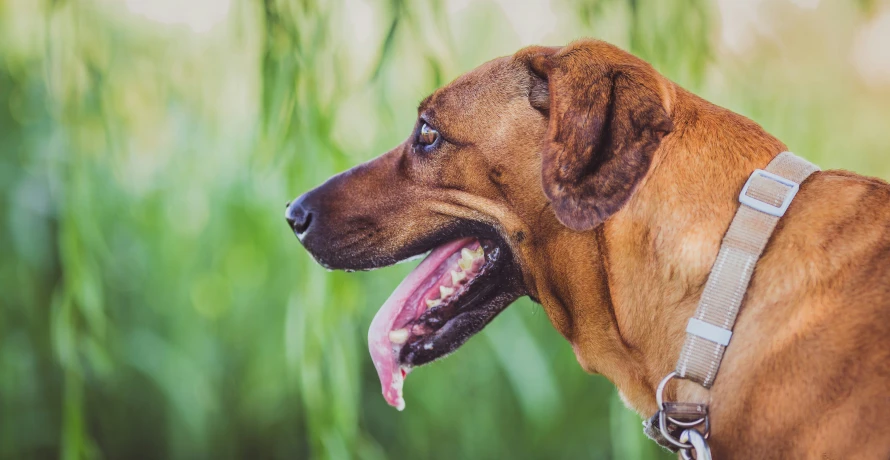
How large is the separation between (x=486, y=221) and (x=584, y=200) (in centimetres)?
36

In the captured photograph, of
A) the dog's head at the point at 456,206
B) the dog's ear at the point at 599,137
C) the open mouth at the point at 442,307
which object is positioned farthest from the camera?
the open mouth at the point at 442,307

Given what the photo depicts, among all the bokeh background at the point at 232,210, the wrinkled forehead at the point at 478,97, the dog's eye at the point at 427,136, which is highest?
the wrinkled forehead at the point at 478,97

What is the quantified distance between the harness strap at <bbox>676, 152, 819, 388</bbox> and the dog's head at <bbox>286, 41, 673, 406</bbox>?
32 cm

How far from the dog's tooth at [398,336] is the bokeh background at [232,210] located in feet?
1.95

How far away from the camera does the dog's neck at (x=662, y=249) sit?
1512 millimetres

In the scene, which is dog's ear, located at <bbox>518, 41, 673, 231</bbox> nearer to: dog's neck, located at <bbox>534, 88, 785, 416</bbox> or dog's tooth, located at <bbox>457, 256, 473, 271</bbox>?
dog's neck, located at <bbox>534, 88, 785, 416</bbox>

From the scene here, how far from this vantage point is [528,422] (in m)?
2.97

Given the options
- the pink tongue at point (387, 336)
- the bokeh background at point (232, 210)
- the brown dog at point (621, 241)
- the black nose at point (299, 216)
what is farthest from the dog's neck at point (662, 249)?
the bokeh background at point (232, 210)

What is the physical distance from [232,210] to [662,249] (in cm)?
203

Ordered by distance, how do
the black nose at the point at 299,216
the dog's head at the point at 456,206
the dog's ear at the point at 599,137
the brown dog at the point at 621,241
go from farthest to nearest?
the black nose at the point at 299,216, the dog's head at the point at 456,206, the dog's ear at the point at 599,137, the brown dog at the point at 621,241

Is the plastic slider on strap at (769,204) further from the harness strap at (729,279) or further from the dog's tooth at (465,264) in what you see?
the dog's tooth at (465,264)

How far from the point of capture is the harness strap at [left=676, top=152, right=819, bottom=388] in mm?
1425

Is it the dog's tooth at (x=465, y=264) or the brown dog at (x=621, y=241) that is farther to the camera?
the dog's tooth at (x=465, y=264)

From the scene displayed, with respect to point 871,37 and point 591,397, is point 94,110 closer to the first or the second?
point 591,397
